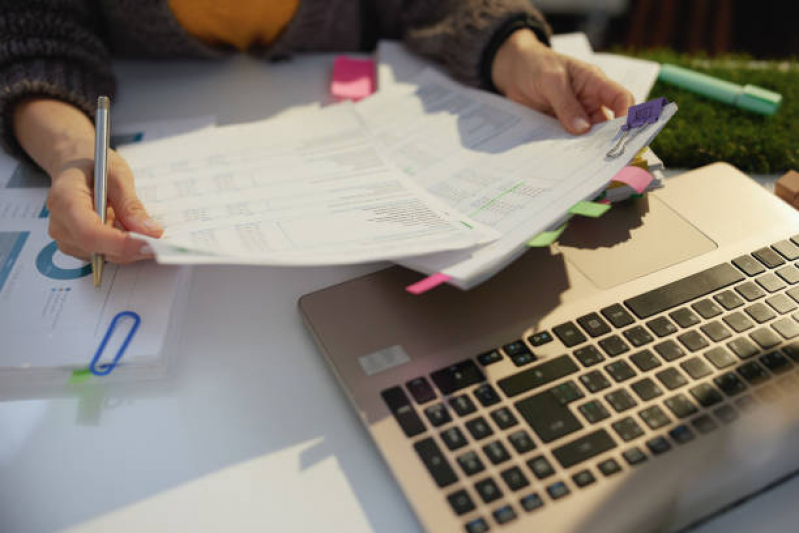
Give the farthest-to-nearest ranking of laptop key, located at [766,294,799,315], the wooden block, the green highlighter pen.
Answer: the green highlighter pen, the wooden block, laptop key, located at [766,294,799,315]

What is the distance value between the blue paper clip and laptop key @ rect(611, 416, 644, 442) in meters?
0.33

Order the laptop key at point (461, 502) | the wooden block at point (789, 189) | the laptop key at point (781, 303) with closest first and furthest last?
the laptop key at point (461, 502)
the laptop key at point (781, 303)
the wooden block at point (789, 189)

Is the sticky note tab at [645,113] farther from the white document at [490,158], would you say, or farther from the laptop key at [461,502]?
the laptop key at [461,502]

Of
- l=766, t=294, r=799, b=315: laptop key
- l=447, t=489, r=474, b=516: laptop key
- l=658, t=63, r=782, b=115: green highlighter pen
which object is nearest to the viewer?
l=447, t=489, r=474, b=516: laptop key

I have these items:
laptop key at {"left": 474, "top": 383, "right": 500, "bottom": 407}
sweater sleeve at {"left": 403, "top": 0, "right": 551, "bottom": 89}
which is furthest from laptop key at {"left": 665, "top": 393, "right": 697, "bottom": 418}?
sweater sleeve at {"left": 403, "top": 0, "right": 551, "bottom": 89}

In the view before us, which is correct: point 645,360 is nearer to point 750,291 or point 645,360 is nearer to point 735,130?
point 750,291

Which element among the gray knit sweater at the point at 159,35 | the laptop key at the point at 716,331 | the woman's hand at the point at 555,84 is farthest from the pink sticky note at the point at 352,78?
the laptop key at the point at 716,331

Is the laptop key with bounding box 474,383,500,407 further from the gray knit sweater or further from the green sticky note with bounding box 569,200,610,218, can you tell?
the gray knit sweater

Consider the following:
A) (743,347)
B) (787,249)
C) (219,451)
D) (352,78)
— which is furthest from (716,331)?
(352,78)

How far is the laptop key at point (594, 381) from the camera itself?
370 mm

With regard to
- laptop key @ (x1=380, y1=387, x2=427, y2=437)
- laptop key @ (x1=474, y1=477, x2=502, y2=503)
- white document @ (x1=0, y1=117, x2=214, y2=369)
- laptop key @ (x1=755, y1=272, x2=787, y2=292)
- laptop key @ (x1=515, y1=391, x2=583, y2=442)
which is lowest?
white document @ (x1=0, y1=117, x2=214, y2=369)

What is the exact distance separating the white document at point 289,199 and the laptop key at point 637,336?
11 centimetres

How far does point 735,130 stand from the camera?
64 cm

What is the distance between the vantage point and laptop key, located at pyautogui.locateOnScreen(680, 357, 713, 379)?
1.23 feet
